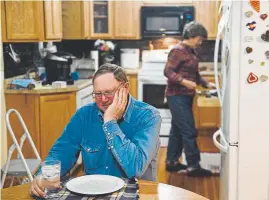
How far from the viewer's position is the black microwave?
522cm

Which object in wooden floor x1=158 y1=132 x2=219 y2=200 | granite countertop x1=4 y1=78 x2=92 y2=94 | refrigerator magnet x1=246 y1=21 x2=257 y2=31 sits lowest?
wooden floor x1=158 y1=132 x2=219 y2=200

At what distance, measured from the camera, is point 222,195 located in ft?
9.62

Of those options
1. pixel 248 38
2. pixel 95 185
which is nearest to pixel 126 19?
pixel 248 38

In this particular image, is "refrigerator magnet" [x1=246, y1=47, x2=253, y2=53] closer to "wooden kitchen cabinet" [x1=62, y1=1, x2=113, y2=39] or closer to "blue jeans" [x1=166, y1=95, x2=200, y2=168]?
"blue jeans" [x1=166, y1=95, x2=200, y2=168]

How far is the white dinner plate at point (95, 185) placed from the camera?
1609 millimetres

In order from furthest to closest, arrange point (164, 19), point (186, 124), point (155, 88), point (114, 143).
A: point (164, 19) → point (155, 88) → point (186, 124) → point (114, 143)

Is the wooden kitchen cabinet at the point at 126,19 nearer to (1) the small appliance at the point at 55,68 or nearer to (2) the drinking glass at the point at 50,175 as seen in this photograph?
(1) the small appliance at the point at 55,68

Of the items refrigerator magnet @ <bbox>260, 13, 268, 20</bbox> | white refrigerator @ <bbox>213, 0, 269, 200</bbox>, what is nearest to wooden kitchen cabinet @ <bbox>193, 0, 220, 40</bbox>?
white refrigerator @ <bbox>213, 0, 269, 200</bbox>

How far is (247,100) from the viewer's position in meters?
2.47

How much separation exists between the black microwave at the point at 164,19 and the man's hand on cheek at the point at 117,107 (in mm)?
3455

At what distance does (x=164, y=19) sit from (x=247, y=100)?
301 centimetres

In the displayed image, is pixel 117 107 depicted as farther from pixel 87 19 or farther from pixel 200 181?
pixel 87 19

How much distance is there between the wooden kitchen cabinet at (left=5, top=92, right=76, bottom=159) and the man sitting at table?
6.13ft

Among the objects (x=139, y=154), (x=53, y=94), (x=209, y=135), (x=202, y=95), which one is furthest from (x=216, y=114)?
(x=139, y=154)
